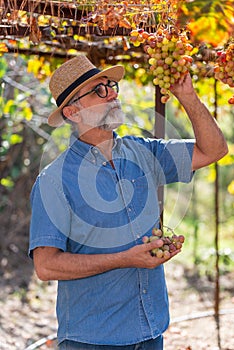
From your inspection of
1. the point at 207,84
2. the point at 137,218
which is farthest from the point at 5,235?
the point at 137,218

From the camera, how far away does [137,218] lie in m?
2.52

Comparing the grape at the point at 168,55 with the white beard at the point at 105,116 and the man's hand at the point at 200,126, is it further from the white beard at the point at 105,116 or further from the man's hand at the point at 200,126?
the white beard at the point at 105,116

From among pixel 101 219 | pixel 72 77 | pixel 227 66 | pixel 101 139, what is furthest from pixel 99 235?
pixel 227 66

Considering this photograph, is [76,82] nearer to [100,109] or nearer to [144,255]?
[100,109]

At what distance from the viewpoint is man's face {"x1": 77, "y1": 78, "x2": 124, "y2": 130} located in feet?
8.29

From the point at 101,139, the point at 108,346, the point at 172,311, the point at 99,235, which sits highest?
the point at 101,139

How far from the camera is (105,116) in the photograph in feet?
8.33

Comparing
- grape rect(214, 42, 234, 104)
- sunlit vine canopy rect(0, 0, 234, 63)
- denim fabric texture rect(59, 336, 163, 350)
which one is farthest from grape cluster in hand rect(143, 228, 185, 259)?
sunlit vine canopy rect(0, 0, 234, 63)

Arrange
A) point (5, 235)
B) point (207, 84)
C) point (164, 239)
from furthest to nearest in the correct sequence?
point (5, 235) < point (207, 84) < point (164, 239)

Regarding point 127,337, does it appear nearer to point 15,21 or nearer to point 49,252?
point 49,252

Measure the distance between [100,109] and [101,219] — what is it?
1.35 feet

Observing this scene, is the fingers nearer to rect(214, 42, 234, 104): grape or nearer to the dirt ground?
rect(214, 42, 234, 104): grape

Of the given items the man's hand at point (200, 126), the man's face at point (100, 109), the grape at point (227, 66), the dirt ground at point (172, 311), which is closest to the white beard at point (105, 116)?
the man's face at point (100, 109)

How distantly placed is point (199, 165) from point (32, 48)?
1903mm
